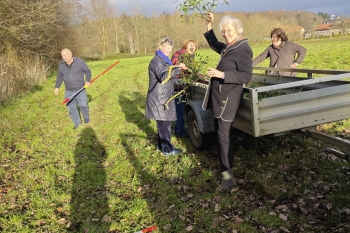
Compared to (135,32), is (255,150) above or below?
below

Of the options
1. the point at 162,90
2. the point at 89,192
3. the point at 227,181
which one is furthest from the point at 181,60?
the point at 89,192

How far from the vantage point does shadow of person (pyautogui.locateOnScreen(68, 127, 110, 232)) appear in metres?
3.70

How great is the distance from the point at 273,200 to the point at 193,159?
1.78 meters

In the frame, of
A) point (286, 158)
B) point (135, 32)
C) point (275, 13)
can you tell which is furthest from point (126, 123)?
point (275, 13)

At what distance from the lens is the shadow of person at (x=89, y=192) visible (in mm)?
3705

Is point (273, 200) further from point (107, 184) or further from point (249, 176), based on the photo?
point (107, 184)

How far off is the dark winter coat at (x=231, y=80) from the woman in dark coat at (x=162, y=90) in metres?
1.18

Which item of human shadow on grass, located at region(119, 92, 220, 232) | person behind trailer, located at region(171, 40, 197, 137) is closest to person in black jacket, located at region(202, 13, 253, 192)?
human shadow on grass, located at region(119, 92, 220, 232)

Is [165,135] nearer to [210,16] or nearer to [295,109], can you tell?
[210,16]

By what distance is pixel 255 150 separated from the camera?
5180 millimetres

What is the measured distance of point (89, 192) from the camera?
14.6 feet

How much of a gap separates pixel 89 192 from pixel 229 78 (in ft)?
9.24

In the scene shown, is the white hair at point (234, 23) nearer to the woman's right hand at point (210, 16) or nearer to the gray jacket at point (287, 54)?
the woman's right hand at point (210, 16)

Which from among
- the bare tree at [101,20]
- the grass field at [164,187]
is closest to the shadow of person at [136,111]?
the grass field at [164,187]
